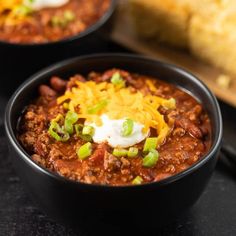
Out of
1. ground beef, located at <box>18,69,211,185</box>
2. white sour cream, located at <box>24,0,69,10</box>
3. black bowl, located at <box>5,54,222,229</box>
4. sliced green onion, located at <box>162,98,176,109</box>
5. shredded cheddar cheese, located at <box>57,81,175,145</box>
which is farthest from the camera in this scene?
white sour cream, located at <box>24,0,69,10</box>

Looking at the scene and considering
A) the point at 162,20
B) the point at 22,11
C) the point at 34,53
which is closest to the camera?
the point at 34,53

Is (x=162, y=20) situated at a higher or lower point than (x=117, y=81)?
lower

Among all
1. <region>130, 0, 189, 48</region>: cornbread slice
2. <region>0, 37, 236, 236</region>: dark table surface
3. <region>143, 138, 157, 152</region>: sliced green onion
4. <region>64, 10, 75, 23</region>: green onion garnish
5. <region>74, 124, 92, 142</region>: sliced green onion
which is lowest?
→ <region>0, 37, 236, 236</region>: dark table surface

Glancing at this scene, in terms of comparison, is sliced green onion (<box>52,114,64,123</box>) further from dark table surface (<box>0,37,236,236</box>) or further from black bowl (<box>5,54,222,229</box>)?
dark table surface (<box>0,37,236,236</box>)

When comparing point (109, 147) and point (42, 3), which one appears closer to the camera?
point (109, 147)

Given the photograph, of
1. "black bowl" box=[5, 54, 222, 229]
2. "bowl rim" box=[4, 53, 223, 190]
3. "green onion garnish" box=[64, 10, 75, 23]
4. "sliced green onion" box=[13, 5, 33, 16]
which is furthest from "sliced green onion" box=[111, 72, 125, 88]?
"sliced green onion" box=[13, 5, 33, 16]

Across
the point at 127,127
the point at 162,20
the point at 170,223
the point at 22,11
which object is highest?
the point at 127,127

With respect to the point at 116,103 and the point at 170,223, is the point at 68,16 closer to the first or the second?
the point at 116,103

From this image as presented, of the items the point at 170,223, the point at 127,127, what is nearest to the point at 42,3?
the point at 127,127
